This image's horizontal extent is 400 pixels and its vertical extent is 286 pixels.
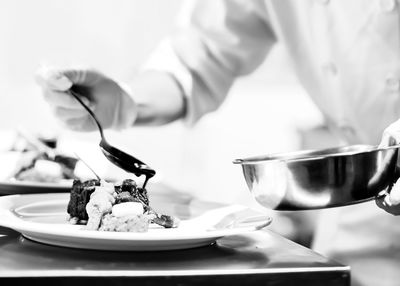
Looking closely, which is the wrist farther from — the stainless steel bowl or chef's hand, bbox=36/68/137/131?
the stainless steel bowl

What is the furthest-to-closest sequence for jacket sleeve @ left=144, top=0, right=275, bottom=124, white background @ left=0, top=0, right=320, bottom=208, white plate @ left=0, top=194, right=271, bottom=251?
1. white background @ left=0, top=0, right=320, bottom=208
2. jacket sleeve @ left=144, top=0, right=275, bottom=124
3. white plate @ left=0, top=194, right=271, bottom=251

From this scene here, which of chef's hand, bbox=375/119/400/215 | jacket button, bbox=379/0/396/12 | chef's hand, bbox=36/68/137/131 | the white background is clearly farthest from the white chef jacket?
the white background

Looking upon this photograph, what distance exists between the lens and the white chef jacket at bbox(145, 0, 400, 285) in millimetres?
1488

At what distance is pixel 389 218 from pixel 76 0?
95.9 inches

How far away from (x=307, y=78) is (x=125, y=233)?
119 cm

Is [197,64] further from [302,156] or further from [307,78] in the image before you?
[302,156]

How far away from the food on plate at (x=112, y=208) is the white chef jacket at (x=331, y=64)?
74 centimetres

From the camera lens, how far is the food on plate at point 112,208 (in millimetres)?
792

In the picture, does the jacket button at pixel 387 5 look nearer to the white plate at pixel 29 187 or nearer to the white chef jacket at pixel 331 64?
the white chef jacket at pixel 331 64

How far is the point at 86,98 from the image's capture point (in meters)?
1.32

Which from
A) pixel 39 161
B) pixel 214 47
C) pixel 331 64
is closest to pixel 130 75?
pixel 214 47

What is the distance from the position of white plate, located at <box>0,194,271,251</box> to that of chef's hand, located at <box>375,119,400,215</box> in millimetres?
146

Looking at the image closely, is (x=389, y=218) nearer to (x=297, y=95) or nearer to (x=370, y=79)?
(x=370, y=79)

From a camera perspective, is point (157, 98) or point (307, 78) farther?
point (307, 78)
